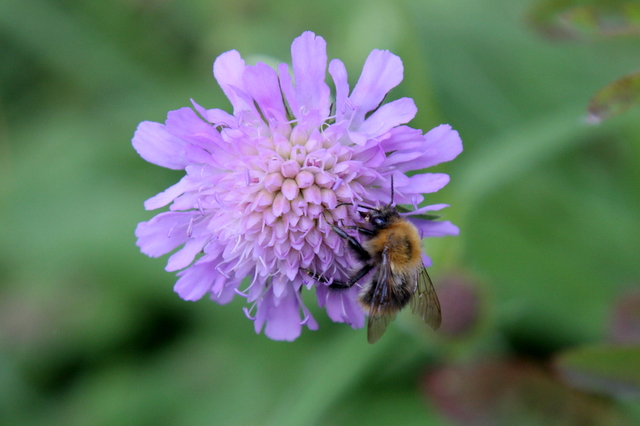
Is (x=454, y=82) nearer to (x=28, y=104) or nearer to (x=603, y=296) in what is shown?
(x=603, y=296)

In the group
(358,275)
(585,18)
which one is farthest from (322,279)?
(585,18)

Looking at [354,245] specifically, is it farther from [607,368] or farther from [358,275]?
[607,368]

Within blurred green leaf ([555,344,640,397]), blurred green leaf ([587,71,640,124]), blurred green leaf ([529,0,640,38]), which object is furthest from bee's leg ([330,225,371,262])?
blurred green leaf ([529,0,640,38])

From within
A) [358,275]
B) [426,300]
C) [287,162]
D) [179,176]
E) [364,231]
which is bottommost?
[426,300]

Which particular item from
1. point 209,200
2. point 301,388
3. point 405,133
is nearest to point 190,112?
point 209,200

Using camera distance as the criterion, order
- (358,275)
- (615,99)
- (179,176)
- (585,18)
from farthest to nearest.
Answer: (179,176)
(585,18)
(358,275)
(615,99)

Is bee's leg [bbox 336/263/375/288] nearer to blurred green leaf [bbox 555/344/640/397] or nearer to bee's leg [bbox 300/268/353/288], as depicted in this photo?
bee's leg [bbox 300/268/353/288]
